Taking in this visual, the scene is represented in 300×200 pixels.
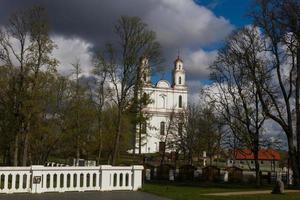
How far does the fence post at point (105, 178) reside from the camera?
19.3 m

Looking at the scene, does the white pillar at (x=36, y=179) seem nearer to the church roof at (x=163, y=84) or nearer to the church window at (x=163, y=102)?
the church window at (x=163, y=102)

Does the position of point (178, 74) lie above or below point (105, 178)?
above

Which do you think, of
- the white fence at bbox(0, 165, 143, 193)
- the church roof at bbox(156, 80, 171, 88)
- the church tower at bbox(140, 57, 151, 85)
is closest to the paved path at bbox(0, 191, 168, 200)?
the white fence at bbox(0, 165, 143, 193)

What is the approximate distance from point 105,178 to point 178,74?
10587cm

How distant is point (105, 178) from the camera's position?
19.4m

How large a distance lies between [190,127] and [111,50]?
26.3 metres

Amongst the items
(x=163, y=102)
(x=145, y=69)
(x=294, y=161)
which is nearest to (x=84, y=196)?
(x=294, y=161)

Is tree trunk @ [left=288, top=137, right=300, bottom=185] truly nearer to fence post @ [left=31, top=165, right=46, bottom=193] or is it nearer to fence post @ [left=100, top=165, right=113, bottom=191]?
fence post @ [left=100, top=165, right=113, bottom=191]

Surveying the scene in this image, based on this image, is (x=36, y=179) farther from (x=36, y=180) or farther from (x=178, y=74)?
(x=178, y=74)

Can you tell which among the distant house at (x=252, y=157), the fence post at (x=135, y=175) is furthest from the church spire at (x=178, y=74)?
the fence post at (x=135, y=175)

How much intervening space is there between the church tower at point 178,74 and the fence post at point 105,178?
103171 mm

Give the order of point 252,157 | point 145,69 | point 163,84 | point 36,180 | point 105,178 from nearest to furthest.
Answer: point 36,180
point 105,178
point 145,69
point 252,157
point 163,84

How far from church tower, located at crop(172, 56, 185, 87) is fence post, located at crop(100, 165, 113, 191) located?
103m

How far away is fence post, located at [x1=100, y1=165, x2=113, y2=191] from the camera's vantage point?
63.3 ft
